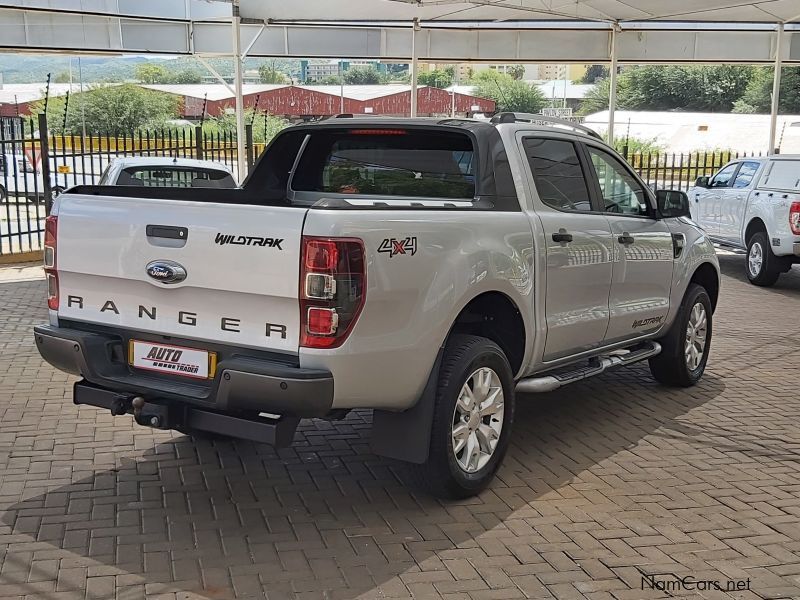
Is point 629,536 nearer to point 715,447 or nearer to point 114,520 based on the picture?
point 715,447

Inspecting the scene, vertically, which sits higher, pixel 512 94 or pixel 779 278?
pixel 512 94

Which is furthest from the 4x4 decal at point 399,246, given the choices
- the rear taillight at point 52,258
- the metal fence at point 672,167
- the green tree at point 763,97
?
the green tree at point 763,97

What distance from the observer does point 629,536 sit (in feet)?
14.7

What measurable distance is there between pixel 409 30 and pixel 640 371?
14.4 meters

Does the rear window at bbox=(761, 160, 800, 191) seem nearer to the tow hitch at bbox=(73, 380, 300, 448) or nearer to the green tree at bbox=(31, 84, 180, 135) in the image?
the tow hitch at bbox=(73, 380, 300, 448)

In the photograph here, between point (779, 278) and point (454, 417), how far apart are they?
11171mm

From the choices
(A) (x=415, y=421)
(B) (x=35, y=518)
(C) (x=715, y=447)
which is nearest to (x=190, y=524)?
(B) (x=35, y=518)

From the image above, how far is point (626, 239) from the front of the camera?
20.3ft

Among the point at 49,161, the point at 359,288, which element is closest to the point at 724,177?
the point at 49,161

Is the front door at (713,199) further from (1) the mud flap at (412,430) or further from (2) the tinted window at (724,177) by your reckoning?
(1) the mud flap at (412,430)

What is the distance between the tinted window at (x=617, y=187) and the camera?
20.7 feet

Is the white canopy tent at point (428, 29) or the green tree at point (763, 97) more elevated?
the green tree at point (763, 97)

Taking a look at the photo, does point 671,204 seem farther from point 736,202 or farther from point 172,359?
point 736,202

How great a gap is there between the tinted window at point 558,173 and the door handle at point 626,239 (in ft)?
1.08
